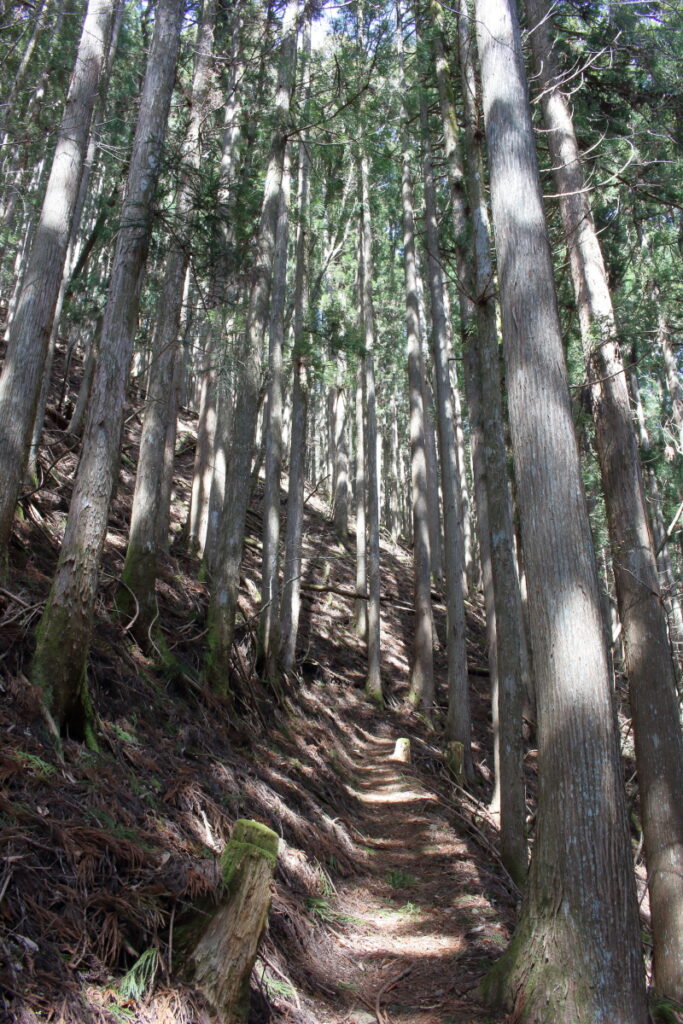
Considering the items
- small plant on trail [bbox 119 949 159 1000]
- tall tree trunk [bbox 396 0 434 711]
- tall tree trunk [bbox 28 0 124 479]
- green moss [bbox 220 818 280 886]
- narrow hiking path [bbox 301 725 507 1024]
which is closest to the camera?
small plant on trail [bbox 119 949 159 1000]

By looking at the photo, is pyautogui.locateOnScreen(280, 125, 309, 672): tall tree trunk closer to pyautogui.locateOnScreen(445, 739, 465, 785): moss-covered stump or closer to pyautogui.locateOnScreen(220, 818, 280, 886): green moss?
pyautogui.locateOnScreen(445, 739, 465, 785): moss-covered stump

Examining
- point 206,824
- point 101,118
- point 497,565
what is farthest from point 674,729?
point 101,118

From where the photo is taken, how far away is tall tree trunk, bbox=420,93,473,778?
10133 millimetres

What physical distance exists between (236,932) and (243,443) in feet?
18.2

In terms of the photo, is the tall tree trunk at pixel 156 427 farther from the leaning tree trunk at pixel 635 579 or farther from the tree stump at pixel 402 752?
the tree stump at pixel 402 752

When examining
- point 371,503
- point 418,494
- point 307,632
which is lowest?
point 307,632

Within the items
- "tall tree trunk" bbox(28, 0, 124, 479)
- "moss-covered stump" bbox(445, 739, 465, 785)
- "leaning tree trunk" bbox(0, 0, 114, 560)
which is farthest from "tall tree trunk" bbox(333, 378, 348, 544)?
"leaning tree trunk" bbox(0, 0, 114, 560)

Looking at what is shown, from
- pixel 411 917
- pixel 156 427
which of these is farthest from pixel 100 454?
pixel 411 917

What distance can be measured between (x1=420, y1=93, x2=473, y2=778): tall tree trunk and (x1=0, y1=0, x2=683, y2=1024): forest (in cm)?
7

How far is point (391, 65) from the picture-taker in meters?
12.0

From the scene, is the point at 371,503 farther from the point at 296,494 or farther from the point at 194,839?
the point at 194,839

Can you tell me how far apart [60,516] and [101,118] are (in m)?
8.62

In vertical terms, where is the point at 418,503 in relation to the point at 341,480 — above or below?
below

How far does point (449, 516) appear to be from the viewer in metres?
11.4
